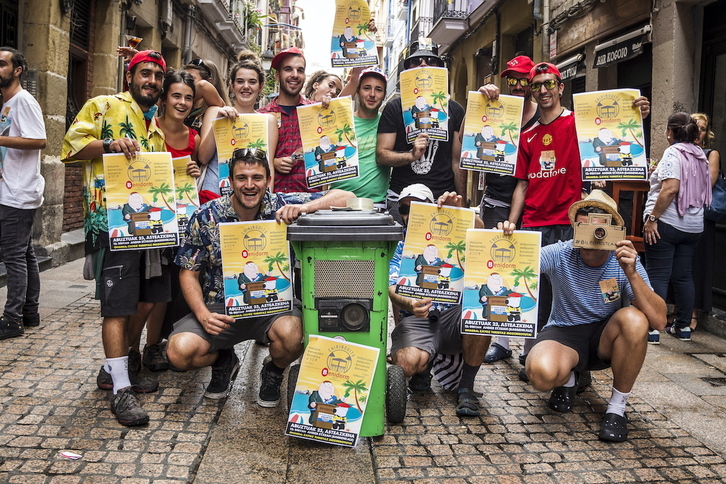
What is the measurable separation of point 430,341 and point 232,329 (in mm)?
1173

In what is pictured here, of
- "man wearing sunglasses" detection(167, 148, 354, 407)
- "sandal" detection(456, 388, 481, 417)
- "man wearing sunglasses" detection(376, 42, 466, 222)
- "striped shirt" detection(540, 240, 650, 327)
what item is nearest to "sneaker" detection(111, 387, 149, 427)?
"man wearing sunglasses" detection(167, 148, 354, 407)

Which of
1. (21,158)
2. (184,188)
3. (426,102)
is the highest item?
(426,102)

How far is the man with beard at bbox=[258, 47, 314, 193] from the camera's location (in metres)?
4.78

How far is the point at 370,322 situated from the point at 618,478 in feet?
4.48

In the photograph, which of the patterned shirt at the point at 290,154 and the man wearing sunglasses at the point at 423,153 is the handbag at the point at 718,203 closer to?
the man wearing sunglasses at the point at 423,153

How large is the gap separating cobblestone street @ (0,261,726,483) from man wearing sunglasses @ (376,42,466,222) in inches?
54.1

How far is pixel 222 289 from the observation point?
4.05 meters

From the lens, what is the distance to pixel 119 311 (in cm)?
386

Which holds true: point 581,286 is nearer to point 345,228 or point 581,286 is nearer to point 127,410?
point 345,228

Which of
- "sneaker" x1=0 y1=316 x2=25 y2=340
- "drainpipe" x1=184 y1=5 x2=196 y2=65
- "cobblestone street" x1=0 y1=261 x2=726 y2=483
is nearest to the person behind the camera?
"cobblestone street" x1=0 y1=261 x2=726 y2=483

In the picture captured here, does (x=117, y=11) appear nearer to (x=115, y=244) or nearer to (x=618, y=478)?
(x=115, y=244)

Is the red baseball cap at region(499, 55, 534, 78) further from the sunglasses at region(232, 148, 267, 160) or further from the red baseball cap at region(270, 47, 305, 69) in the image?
the sunglasses at region(232, 148, 267, 160)

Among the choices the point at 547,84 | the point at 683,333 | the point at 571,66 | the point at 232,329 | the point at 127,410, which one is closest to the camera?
the point at 127,410

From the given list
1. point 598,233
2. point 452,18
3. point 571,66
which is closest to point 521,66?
point 598,233
